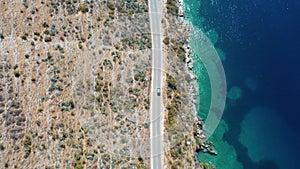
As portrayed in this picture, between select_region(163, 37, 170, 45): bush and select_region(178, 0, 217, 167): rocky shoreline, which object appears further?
select_region(163, 37, 170, 45): bush

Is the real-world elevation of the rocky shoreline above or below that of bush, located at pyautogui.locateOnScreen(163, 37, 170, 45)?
below

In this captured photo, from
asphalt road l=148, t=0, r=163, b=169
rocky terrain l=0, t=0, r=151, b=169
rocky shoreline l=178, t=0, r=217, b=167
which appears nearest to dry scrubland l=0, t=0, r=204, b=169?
rocky terrain l=0, t=0, r=151, b=169

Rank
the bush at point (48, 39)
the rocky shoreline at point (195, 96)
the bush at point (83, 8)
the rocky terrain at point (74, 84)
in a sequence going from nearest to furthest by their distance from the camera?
the rocky terrain at point (74, 84), the bush at point (48, 39), the rocky shoreline at point (195, 96), the bush at point (83, 8)

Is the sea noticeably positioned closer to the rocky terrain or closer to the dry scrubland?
the dry scrubland

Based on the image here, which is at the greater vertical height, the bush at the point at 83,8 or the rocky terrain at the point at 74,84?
the bush at the point at 83,8

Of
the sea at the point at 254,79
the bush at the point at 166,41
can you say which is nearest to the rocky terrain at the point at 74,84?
the bush at the point at 166,41

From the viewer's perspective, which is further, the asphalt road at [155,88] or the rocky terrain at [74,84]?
the asphalt road at [155,88]

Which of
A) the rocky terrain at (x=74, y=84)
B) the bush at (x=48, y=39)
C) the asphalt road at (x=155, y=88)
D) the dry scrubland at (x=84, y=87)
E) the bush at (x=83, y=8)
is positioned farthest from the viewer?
the bush at (x=83, y=8)

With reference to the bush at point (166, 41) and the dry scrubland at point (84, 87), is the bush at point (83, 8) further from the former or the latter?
the bush at point (166, 41)

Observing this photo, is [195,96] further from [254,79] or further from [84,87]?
[84,87]
